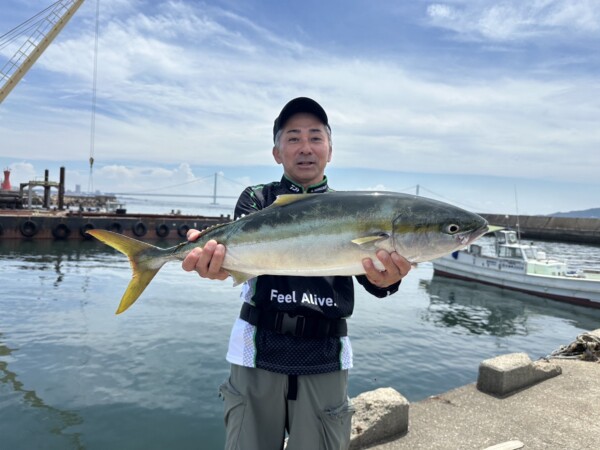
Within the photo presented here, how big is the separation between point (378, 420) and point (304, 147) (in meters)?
4.04

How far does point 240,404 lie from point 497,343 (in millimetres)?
16715

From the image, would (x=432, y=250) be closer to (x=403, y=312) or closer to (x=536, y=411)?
(x=536, y=411)

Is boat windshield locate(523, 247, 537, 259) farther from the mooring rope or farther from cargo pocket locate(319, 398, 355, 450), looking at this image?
cargo pocket locate(319, 398, 355, 450)

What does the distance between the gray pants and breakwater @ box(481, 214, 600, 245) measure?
212 ft

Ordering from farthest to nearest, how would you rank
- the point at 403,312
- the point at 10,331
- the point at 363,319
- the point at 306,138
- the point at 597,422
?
the point at 403,312 → the point at 363,319 → the point at 10,331 → the point at 597,422 → the point at 306,138

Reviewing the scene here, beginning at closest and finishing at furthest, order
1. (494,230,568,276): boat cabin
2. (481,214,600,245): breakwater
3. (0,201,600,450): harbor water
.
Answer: (0,201,600,450): harbor water < (494,230,568,276): boat cabin < (481,214,600,245): breakwater

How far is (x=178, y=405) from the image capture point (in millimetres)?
9609

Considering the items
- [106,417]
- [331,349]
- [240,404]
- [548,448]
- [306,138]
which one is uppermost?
[306,138]

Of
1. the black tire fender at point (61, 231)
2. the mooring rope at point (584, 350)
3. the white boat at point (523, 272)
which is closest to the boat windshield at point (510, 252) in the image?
the white boat at point (523, 272)

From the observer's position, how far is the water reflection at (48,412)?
27.1ft

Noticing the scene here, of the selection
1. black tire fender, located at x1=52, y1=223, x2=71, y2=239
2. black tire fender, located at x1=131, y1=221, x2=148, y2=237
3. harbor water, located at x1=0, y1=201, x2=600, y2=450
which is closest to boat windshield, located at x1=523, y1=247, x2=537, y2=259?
harbor water, located at x1=0, y1=201, x2=600, y2=450

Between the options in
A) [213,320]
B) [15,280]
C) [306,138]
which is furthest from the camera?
[15,280]

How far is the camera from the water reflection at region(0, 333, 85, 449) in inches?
325

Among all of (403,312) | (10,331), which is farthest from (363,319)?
(10,331)
